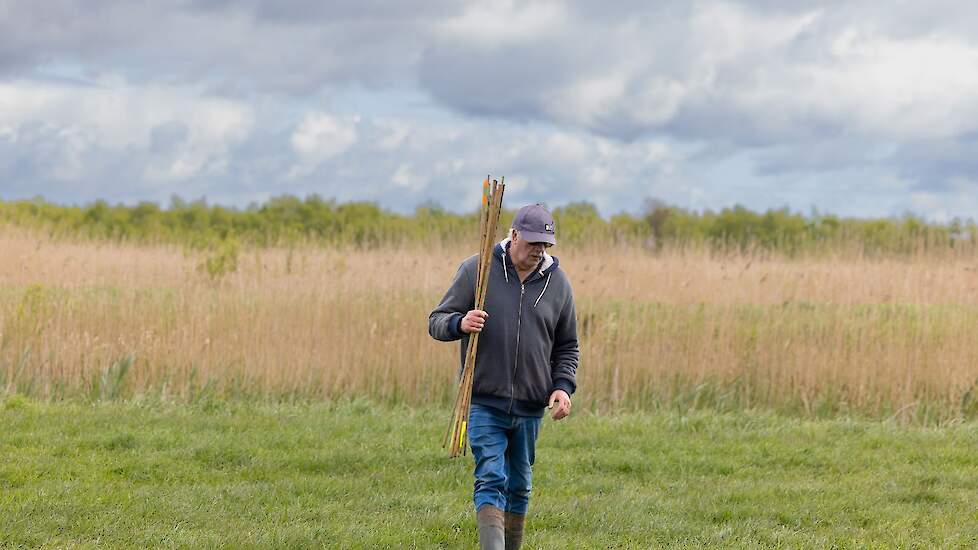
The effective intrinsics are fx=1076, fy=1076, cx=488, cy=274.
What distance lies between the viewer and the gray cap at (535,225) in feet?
15.0

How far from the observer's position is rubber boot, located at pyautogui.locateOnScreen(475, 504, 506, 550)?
15.1 ft

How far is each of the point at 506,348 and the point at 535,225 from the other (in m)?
0.57

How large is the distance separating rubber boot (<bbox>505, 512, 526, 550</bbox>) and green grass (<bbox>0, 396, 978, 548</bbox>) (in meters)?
0.49

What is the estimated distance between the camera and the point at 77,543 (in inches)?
223

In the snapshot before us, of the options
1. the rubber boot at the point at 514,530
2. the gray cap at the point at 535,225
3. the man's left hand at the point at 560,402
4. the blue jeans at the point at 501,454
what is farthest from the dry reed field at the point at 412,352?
the gray cap at the point at 535,225

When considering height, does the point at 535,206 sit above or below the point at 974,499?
above

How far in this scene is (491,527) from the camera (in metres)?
4.61

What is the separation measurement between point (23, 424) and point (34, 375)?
2106 millimetres

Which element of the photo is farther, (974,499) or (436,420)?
(436,420)

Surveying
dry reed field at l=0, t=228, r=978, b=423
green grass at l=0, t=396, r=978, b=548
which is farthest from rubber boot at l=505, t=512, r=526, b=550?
dry reed field at l=0, t=228, r=978, b=423

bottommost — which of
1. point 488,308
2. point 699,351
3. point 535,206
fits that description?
point 699,351

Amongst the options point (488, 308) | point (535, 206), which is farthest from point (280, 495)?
point (535, 206)

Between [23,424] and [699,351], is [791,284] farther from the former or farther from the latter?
[23,424]

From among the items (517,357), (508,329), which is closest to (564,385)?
(517,357)
